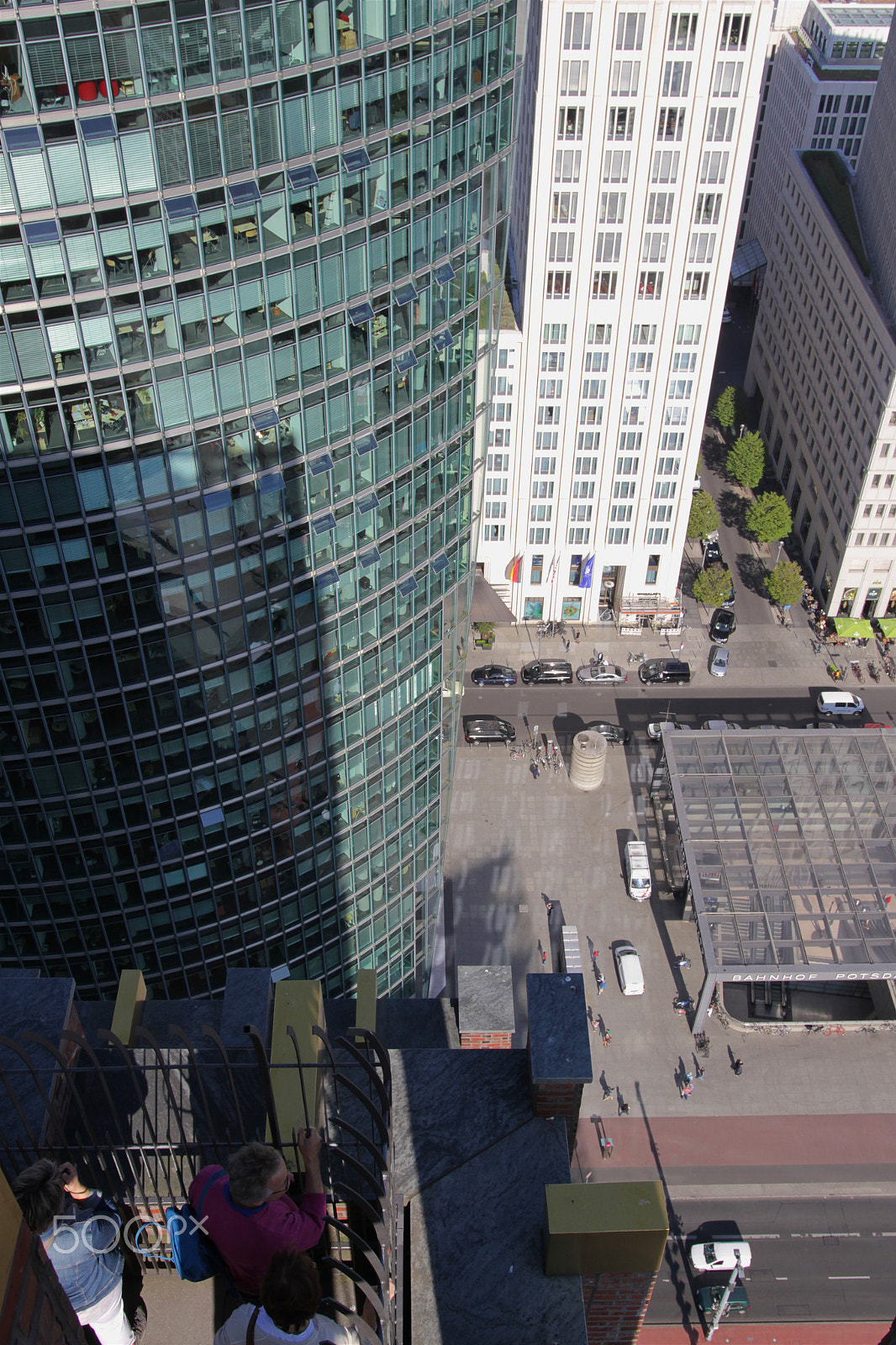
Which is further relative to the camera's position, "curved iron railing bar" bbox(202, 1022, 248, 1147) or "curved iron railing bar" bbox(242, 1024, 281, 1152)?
"curved iron railing bar" bbox(202, 1022, 248, 1147)

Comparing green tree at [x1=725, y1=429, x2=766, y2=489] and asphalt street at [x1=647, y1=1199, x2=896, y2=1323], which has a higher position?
green tree at [x1=725, y1=429, x2=766, y2=489]

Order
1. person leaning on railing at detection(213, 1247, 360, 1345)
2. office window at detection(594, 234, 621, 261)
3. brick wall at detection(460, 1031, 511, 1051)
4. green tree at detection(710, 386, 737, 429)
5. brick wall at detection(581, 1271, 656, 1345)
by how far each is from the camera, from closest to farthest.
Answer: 1. person leaning on railing at detection(213, 1247, 360, 1345)
2. brick wall at detection(581, 1271, 656, 1345)
3. brick wall at detection(460, 1031, 511, 1051)
4. office window at detection(594, 234, 621, 261)
5. green tree at detection(710, 386, 737, 429)

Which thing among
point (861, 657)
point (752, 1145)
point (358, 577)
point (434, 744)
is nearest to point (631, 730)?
point (861, 657)

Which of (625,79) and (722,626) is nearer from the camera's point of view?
(625,79)

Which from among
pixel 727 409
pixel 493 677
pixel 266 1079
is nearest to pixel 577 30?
pixel 493 677

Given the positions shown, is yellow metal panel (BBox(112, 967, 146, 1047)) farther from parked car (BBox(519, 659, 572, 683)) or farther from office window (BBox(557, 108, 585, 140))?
parked car (BBox(519, 659, 572, 683))

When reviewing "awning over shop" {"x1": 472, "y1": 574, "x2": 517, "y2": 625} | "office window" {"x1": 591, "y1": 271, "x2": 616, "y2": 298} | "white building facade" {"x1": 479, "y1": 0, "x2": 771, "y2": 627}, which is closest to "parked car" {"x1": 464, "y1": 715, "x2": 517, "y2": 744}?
"awning over shop" {"x1": 472, "y1": 574, "x2": 517, "y2": 625}

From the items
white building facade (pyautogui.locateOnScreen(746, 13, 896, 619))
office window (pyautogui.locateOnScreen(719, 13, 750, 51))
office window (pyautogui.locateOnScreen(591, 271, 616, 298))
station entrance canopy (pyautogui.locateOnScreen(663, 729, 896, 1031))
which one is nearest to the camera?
station entrance canopy (pyautogui.locateOnScreen(663, 729, 896, 1031))

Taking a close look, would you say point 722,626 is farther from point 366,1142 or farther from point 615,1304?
point 366,1142
